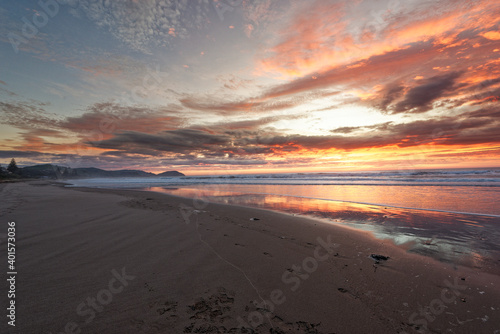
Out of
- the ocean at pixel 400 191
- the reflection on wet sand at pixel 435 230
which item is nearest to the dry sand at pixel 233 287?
the reflection on wet sand at pixel 435 230

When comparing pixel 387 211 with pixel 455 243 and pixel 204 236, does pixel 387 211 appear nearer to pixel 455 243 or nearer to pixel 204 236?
pixel 455 243

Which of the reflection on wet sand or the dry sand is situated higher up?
the dry sand

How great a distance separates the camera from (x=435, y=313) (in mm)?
3535

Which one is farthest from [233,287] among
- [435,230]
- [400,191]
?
[400,191]

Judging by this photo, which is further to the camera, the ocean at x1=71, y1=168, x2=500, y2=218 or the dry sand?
the ocean at x1=71, y1=168, x2=500, y2=218

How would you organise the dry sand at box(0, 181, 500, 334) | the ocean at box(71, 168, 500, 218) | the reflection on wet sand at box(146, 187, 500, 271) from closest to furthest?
the dry sand at box(0, 181, 500, 334), the reflection on wet sand at box(146, 187, 500, 271), the ocean at box(71, 168, 500, 218)

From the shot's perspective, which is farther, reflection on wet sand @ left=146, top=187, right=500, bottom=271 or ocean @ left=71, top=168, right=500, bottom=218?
ocean @ left=71, top=168, right=500, bottom=218

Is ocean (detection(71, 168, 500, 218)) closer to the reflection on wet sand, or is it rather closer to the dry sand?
the reflection on wet sand

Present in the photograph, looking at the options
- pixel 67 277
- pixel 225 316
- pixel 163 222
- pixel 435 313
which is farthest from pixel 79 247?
pixel 435 313

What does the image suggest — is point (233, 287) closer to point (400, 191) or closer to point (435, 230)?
point (435, 230)

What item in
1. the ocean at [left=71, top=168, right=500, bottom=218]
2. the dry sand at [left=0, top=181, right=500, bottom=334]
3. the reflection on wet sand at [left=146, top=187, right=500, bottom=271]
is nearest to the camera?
the dry sand at [left=0, top=181, right=500, bottom=334]

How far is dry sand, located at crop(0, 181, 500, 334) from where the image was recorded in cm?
311

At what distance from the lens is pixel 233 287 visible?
159 inches

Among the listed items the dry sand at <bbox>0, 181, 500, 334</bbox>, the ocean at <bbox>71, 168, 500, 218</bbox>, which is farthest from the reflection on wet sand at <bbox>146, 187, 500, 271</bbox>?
the ocean at <bbox>71, 168, 500, 218</bbox>
